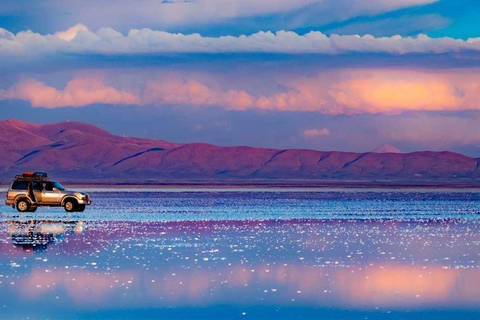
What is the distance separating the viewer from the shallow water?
14180mm

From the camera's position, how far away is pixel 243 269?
19.2m

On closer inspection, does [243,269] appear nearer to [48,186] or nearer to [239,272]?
[239,272]

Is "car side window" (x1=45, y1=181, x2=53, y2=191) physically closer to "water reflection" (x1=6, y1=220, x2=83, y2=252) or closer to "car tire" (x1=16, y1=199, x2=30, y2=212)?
"car tire" (x1=16, y1=199, x2=30, y2=212)

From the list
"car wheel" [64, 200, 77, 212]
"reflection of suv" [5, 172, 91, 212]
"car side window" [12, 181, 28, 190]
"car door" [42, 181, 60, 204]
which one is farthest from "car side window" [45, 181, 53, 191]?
"car wheel" [64, 200, 77, 212]

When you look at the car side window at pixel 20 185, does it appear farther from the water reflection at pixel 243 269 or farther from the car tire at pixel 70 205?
the water reflection at pixel 243 269

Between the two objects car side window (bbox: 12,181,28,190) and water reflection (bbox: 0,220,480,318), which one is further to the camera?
car side window (bbox: 12,181,28,190)

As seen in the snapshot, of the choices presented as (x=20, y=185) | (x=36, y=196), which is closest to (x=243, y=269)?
(x=36, y=196)

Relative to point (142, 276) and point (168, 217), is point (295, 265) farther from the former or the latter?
point (168, 217)

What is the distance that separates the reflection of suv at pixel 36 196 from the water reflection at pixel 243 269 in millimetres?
14678

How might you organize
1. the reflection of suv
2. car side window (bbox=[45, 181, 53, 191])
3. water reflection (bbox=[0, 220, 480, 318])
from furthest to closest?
car side window (bbox=[45, 181, 53, 191]), the reflection of suv, water reflection (bbox=[0, 220, 480, 318])

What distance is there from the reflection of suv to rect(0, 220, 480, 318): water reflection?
48.2 ft

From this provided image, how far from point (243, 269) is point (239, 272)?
0.48m

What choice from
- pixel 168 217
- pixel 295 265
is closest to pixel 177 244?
pixel 295 265

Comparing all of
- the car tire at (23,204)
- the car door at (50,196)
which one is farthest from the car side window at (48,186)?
the car tire at (23,204)
